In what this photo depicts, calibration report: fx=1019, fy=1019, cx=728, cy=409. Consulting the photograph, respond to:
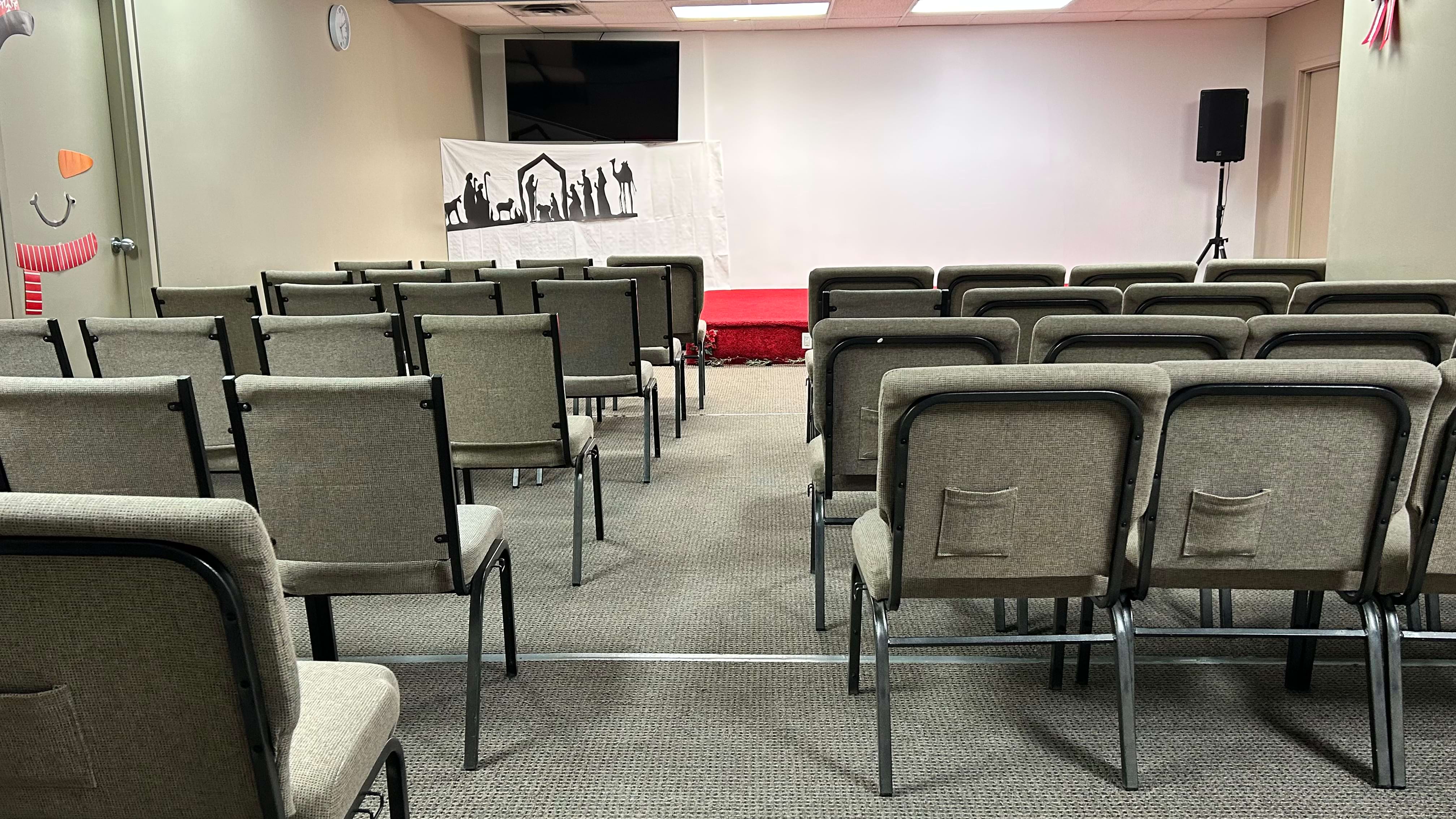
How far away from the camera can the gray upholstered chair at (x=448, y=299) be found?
13.6 ft

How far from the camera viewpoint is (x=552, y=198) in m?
10.0

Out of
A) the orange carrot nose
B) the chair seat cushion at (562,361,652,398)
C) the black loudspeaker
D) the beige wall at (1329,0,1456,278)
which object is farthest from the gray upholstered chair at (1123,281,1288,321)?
the black loudspeaker

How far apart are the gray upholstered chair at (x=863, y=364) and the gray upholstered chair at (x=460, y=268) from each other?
2.87 metres

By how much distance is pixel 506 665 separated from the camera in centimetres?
254

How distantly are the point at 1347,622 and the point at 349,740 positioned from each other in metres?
2.63

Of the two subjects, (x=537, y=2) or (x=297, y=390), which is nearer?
(x=297, y=390)

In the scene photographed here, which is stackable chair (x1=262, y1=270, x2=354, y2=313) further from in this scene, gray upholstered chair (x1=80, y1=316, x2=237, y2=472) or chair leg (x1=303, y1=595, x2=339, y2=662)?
chair leg (x1=303, y1=595, x2=339, y2=662)

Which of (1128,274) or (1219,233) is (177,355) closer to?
(1128,274)

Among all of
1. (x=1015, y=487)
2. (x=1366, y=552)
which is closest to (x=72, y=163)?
(x=1015, y=487)

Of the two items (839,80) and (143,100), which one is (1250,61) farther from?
(143,100)

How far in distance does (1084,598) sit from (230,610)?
164 centimetres

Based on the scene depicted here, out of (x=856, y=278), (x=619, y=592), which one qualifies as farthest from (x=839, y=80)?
(x=619, y=592)

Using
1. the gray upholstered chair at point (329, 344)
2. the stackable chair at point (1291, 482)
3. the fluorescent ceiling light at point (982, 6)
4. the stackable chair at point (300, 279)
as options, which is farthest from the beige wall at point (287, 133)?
the stackable chair at point (1291, 482)

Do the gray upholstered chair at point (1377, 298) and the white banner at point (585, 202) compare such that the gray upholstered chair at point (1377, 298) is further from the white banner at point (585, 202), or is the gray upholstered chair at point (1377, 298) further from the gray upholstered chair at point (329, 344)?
the white banner at point (585, 202)
